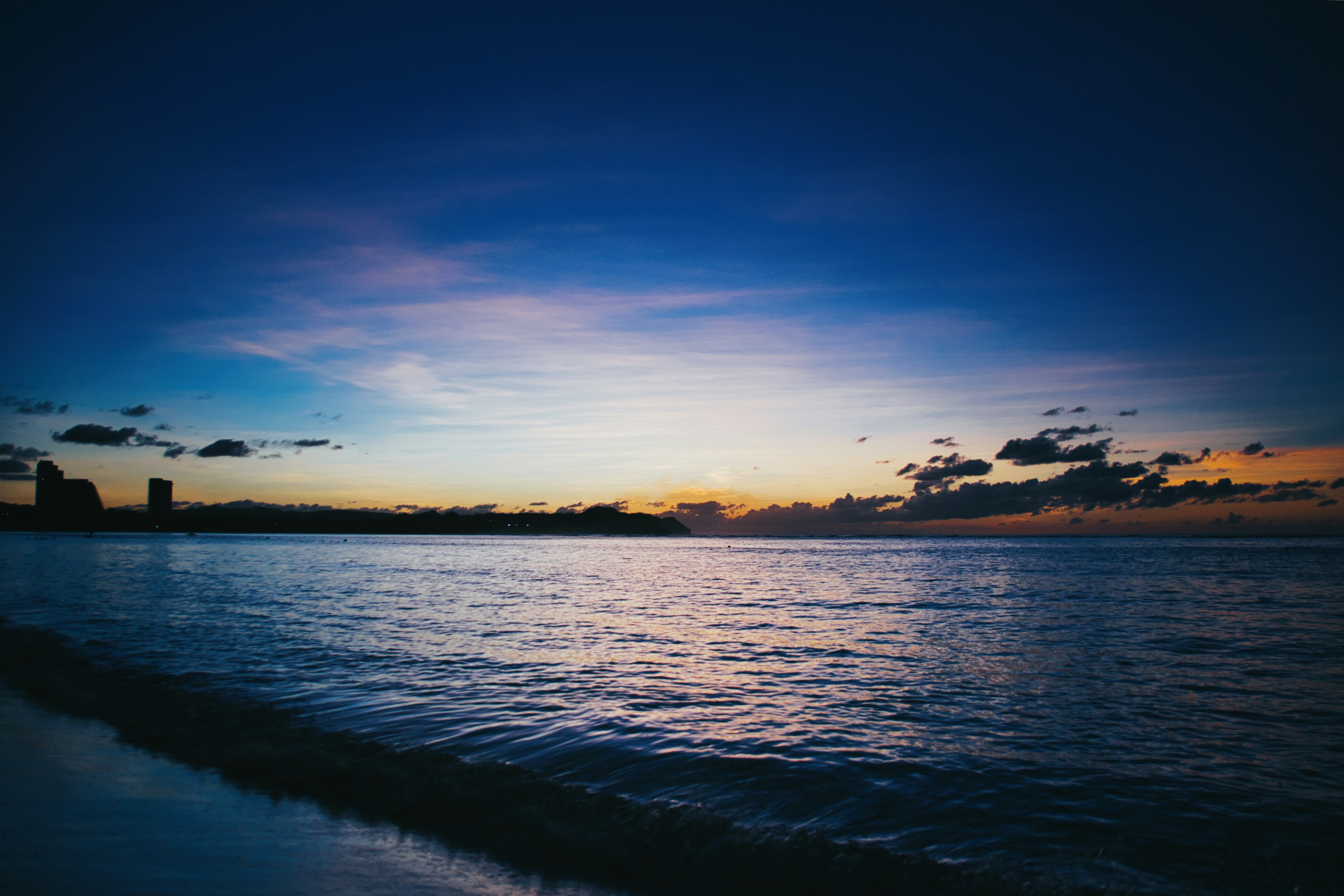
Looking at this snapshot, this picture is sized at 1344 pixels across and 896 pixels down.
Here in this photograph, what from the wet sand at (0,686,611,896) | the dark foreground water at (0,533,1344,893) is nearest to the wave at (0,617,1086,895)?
the wet sand at (0,686,611,896)

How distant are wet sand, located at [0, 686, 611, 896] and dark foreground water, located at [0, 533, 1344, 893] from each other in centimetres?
295

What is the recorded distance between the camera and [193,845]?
759cm

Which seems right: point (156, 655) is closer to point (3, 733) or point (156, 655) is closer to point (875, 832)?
point (3, 733)

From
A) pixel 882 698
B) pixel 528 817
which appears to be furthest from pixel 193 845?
pixel 882 698

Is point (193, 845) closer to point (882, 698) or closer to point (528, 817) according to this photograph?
point (528, 817)

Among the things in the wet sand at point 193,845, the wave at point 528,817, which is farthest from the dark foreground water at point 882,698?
the wet sand at point 193,845

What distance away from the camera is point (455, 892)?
6.70 metres

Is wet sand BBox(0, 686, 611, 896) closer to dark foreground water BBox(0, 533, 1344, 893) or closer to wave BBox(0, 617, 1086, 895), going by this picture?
wave BBox(0, 617, 1086, 895)

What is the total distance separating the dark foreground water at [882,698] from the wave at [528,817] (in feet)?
1.78

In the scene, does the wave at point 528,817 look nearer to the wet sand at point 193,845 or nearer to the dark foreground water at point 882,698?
the wet sand at point 193,845

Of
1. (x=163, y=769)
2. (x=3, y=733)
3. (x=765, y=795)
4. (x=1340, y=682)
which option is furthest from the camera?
(x=1340, y=682)

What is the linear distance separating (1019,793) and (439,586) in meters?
46.1

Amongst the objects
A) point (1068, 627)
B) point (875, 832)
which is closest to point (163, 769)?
point (875, 832)

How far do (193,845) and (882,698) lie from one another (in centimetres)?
1314
